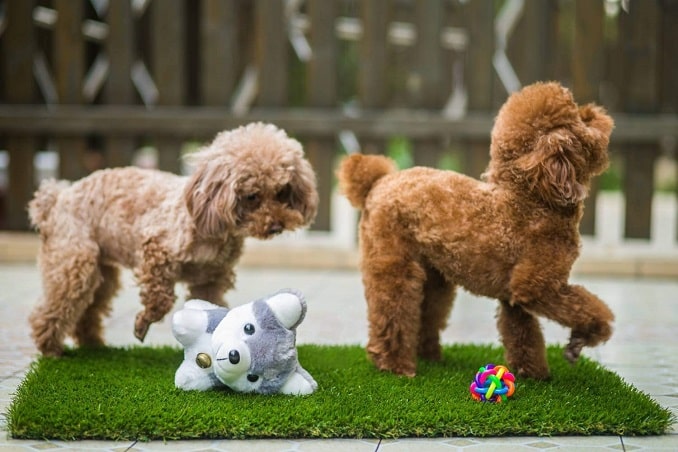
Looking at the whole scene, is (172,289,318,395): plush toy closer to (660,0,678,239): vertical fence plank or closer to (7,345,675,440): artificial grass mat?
(7,345,675,440): artificial grass mat

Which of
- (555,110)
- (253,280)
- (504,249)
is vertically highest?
(555,110)

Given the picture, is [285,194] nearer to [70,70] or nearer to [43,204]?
[43,204]

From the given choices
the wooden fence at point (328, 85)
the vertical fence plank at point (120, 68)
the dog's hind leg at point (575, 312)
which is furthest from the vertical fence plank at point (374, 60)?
the dog's hind leg at point (575, 312)

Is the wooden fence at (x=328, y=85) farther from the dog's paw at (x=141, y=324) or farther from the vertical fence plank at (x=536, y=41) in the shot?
the dog's paw at (x=141, y=324)

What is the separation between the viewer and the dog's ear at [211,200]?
4.20 metres

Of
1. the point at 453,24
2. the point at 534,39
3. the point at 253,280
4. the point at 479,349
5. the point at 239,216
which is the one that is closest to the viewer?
the point at 239,216

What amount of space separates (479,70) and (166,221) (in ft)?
14.6

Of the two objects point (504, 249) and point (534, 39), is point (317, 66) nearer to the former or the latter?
point (534, 39)

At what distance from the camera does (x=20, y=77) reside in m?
8.31

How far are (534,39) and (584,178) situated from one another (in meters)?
4.33

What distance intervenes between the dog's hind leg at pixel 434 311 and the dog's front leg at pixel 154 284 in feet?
4.06

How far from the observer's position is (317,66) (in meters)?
8.16

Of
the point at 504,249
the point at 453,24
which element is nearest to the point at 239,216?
the point at 504,249

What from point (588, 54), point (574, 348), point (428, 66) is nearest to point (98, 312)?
point (574, 348)
